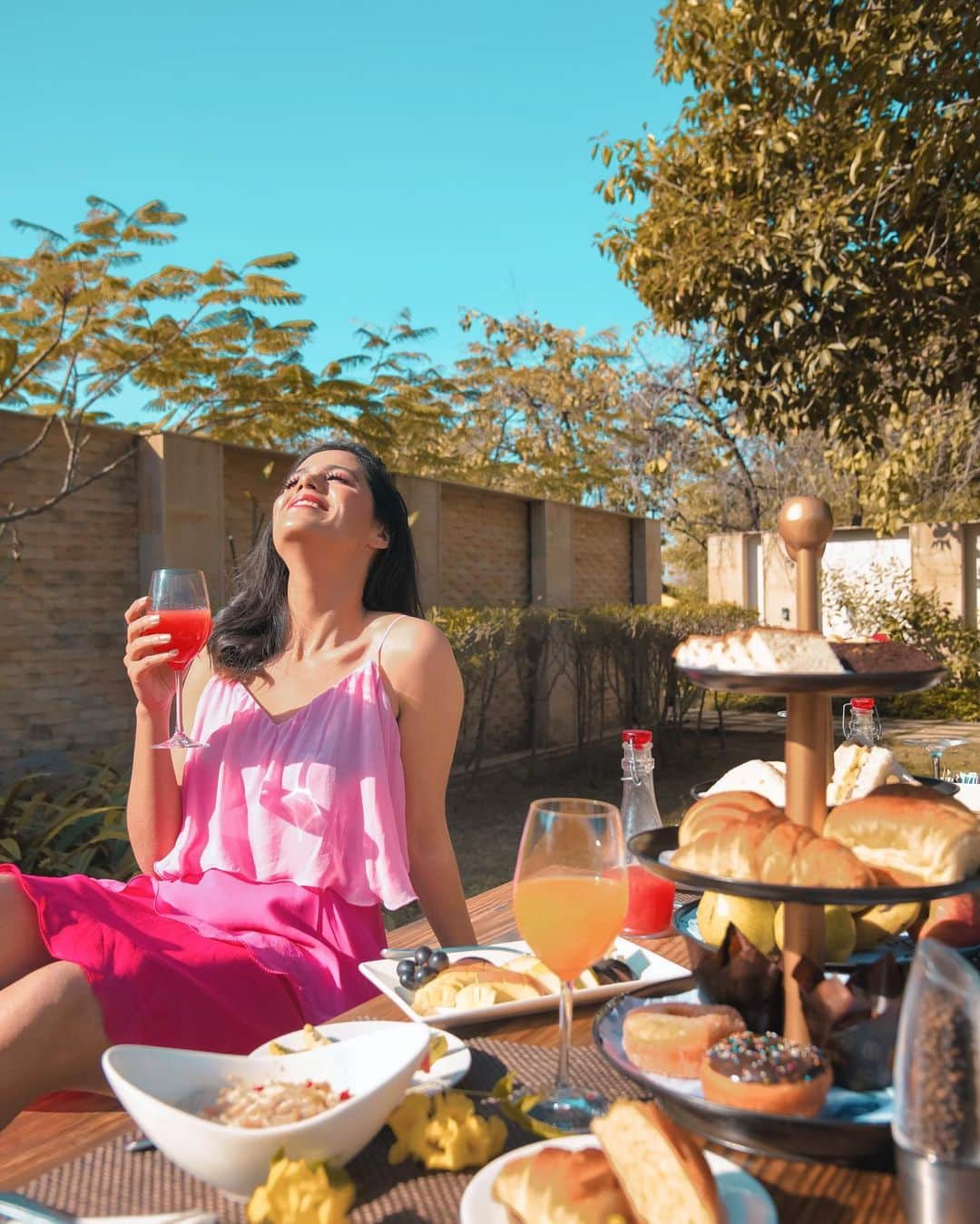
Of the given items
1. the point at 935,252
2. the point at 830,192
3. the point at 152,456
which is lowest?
the point at 152,456

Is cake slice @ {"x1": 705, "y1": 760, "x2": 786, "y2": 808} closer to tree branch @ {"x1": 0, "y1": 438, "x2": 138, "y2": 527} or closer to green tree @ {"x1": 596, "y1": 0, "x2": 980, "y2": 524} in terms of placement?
green tree @ {"x1": 596, "y1": 0, "x2": 980, "y2": 524}

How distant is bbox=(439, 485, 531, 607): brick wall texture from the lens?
9.91 m

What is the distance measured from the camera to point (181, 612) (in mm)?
2217

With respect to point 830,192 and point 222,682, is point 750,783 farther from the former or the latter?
point 830,192

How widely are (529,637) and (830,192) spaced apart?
4.20 meters

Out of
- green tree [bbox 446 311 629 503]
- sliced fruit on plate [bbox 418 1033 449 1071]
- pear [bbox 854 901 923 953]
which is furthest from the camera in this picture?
green tree [bbox 446 311 629 503]

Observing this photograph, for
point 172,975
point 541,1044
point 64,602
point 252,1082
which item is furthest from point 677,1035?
point 64,602

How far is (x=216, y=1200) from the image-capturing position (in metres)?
0.95

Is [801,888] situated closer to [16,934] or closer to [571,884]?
[571,884]

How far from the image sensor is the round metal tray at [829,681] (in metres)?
0.93

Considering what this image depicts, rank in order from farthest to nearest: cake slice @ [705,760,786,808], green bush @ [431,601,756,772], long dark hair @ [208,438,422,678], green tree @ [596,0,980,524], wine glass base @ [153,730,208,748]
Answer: green bush @ [431,601,756,772] < green tree @ [596,0,980,524] < long dark hair @ [208,438,422,678] < wine glass base @ [153,730,208,748] < cake slice @ [705,760,786,808]

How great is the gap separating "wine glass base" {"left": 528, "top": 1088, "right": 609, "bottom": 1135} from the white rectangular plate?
0.20 m

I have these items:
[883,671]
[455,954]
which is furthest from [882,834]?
[455,954]

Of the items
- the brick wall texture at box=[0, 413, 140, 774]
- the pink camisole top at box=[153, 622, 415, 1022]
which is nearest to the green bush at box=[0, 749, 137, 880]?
the brick wall texture at box=[0, 413, 140, 774]
